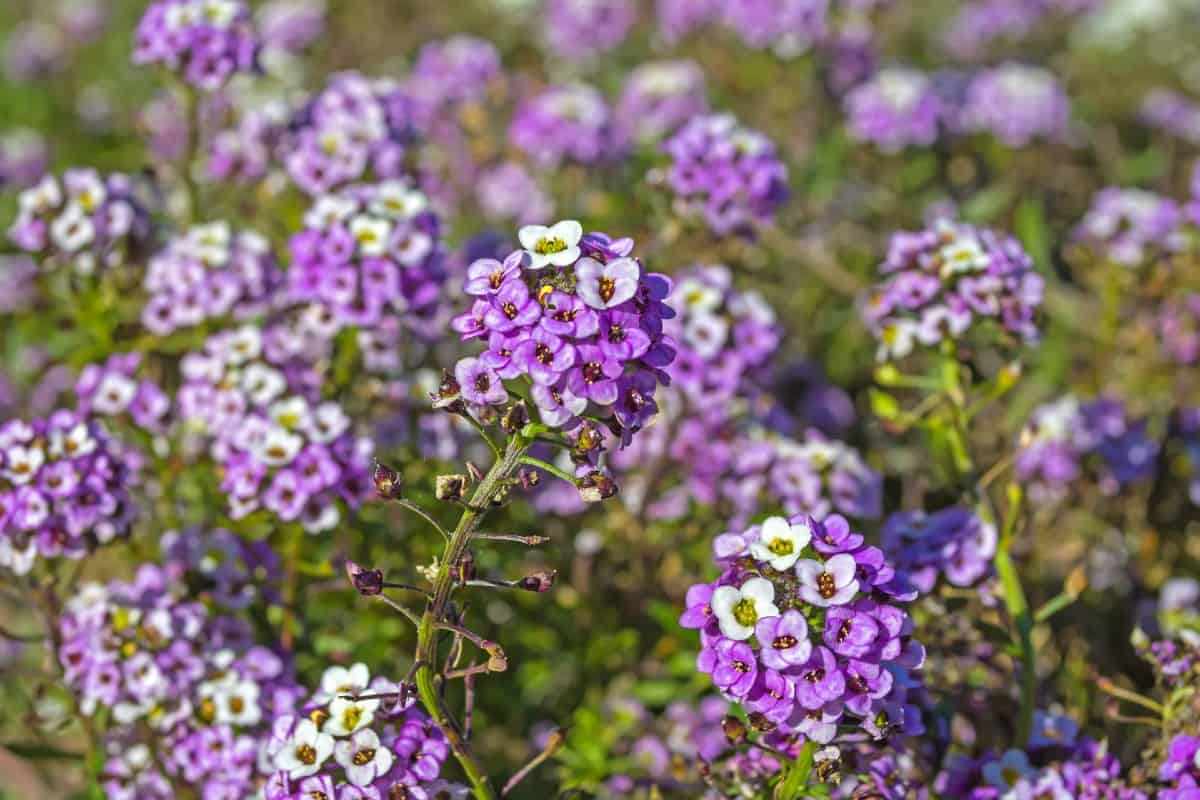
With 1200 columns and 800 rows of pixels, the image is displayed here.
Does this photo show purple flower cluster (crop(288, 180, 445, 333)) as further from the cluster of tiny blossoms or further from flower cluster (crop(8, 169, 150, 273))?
flower cluster (crop(8, 169, 150, 273))

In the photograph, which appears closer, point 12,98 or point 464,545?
point 464,545

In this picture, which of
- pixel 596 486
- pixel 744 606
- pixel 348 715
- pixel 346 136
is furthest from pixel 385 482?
pixel 346 136

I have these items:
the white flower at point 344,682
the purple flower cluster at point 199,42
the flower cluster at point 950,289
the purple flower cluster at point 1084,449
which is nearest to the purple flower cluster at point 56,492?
the white flower at point 344,682

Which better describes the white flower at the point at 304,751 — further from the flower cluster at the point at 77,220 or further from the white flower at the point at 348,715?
the flower cluster at the point at 77,220

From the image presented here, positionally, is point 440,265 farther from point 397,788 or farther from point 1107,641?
point 1107,641

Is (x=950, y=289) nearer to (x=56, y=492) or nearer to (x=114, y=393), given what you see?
(x=56, y=492)

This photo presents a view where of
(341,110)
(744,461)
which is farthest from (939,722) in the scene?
(341,110)

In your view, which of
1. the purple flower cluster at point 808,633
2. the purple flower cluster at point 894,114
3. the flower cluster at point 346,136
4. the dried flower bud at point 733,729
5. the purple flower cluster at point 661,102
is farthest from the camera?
the purple flower cluster at point 661,102
